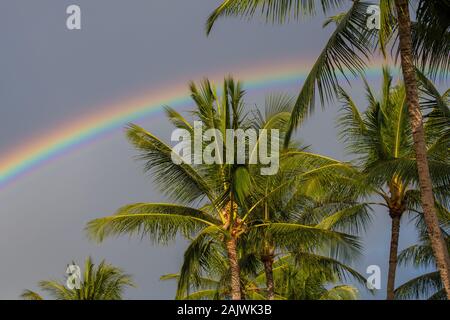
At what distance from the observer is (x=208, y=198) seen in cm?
2048

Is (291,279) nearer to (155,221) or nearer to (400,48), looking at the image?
(155,221)

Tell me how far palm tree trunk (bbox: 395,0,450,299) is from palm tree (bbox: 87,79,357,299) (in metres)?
6.97

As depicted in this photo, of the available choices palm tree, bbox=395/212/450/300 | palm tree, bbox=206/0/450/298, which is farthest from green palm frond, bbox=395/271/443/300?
palm tree, bbox=206/0/450/298

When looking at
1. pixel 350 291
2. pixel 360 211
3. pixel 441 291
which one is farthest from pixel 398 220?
pixel 350 291

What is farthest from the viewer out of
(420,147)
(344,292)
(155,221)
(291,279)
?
(344,292)

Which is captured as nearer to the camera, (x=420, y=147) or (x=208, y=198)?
(x=420, y=147)

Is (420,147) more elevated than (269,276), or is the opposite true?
(420,147)

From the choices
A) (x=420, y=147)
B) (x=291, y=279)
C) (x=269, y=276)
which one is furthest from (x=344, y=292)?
(x=420, y=147)

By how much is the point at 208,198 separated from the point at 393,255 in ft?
18.7

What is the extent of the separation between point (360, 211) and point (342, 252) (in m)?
3.65

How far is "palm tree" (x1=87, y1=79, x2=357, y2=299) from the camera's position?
19203 mm

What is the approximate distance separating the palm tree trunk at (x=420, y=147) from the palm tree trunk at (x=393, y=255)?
8.88 metres
